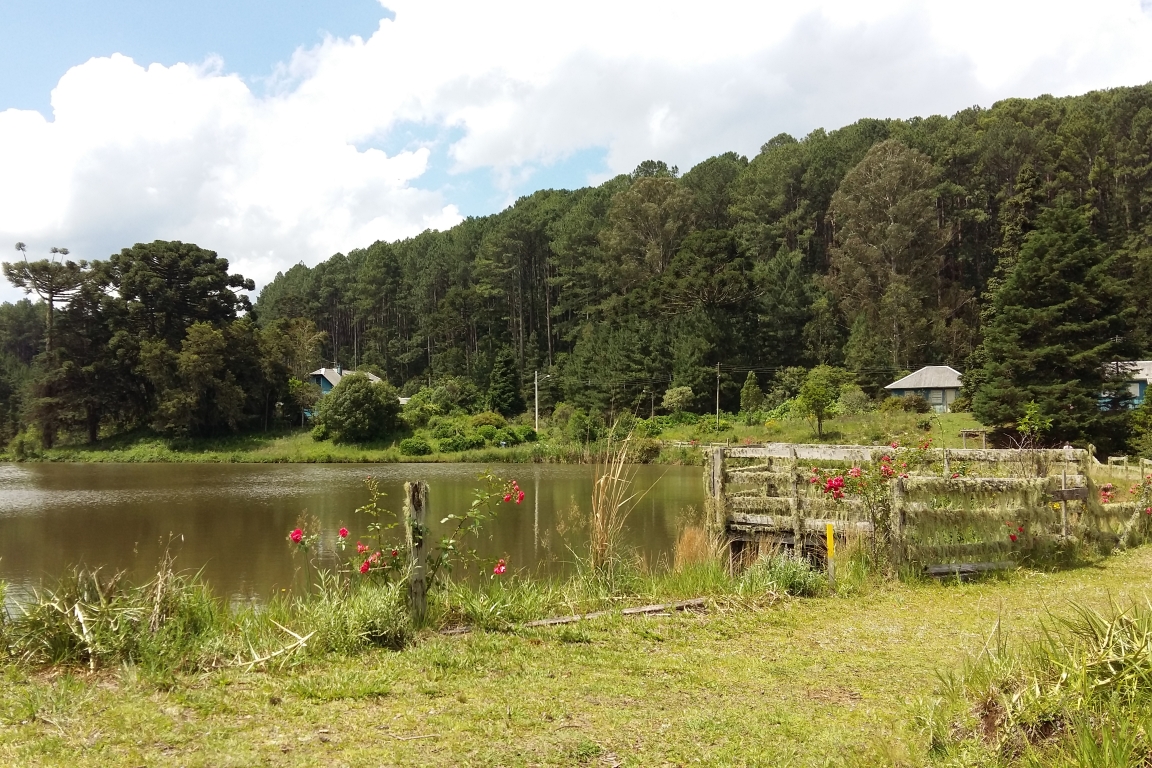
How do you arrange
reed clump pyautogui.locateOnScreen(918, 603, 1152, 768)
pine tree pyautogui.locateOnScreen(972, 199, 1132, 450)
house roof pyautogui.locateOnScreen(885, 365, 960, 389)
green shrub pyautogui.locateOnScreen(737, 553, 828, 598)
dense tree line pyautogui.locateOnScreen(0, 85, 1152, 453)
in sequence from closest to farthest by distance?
reed clump pyautogui.locateOnScreen(918, 603, 1152, 768) < green shrub pyautogui.locateOnScreen(737, 553, 828, 598) < pine tree pyautogui.locateOnScreen(972, 199, 1132, 450) < dense tree line pyautogui.locateOnScreen(0, 85, 1152, 453) < house roof pyautogui.locateOnScreen(885, 365, 960, 389)

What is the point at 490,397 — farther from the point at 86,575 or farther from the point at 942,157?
the point at 86,575

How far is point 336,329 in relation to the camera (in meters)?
85.1

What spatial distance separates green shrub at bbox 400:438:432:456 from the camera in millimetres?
38969

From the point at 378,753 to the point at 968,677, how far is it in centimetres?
287

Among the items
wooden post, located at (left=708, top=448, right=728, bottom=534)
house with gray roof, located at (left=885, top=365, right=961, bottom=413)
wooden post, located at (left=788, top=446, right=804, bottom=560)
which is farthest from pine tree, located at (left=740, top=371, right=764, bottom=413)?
wooden post, located at (left=788, top=446, right=804, bottom=560)

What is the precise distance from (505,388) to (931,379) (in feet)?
88.9

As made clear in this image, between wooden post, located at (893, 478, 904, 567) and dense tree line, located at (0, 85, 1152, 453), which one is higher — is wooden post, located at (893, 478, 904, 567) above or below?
below

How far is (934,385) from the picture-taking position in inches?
1630

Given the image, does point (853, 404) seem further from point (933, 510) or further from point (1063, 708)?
point (1063, 708)

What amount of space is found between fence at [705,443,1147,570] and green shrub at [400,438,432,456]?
1179 inches

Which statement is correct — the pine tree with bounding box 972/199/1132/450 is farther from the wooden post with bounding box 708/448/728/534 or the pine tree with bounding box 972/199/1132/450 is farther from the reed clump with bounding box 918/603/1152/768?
the reed clump with bounding box 918/603/1152/768

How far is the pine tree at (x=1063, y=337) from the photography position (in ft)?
77.8

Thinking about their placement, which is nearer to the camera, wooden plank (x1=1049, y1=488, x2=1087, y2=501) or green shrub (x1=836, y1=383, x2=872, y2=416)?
wooden plank (x1=1049, y1=488, x2=1087, y2=501)

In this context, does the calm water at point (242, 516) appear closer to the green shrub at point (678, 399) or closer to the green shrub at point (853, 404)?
the green shrub at point (853, 404)
